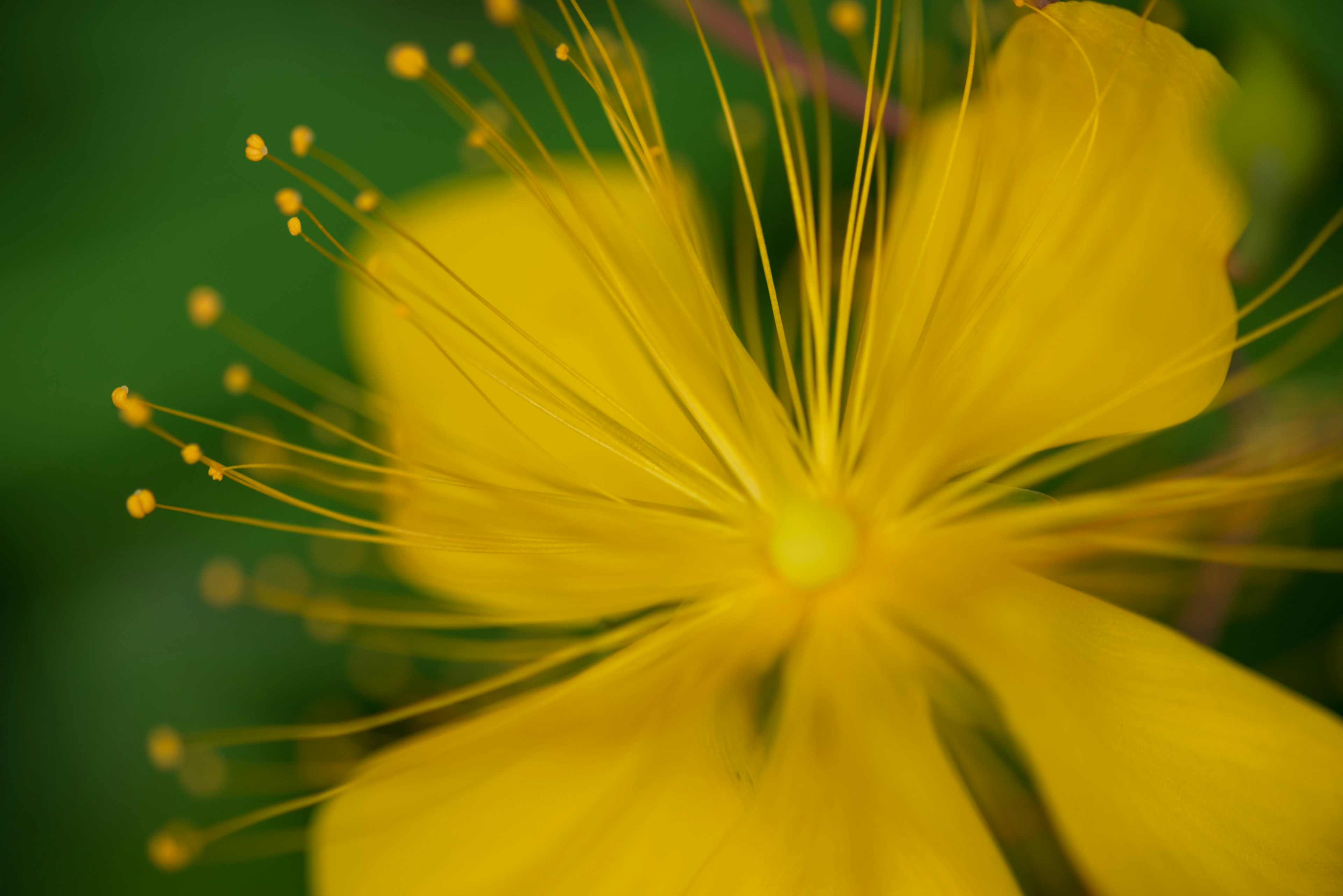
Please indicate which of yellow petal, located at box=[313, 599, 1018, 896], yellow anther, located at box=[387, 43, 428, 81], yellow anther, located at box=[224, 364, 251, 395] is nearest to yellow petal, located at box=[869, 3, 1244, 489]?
yellow petal, located at box=[313, 599, 1018, 896]

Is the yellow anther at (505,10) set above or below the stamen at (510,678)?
above

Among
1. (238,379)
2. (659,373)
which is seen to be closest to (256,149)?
(238,379)

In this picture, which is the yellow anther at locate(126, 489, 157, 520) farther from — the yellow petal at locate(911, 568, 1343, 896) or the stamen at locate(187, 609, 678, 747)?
the yellow petal at locate(911, 568, 1343, 896)

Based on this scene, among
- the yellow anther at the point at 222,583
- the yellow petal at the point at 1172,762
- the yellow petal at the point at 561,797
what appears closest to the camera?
the yellow petal at the point at 1172,762

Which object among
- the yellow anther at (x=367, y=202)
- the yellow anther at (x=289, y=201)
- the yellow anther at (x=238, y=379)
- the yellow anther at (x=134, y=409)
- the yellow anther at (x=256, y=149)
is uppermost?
the yellow anther at (x=256, y=149)

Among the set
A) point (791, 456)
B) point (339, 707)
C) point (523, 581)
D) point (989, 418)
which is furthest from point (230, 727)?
point (989, 418)

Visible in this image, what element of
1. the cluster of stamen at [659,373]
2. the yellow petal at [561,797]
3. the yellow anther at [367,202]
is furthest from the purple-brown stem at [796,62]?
the yellow petal at [561,797]

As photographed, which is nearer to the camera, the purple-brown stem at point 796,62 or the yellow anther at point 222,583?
the purple-brown stem at point 796,62

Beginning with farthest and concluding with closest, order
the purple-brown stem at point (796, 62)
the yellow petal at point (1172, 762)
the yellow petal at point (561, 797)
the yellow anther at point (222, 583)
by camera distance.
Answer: the yellow anther at point (222, 583), the purple-brown stem at point (796, 62), the yellow petal at point (561, 797), the yellow petal at point (1172, 762)

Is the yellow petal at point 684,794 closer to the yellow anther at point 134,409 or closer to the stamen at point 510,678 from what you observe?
the stamen at point 510,678
